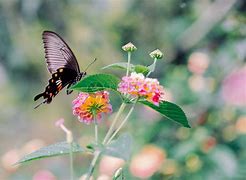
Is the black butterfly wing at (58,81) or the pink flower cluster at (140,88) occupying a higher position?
the black butterfly wing at (58,81)

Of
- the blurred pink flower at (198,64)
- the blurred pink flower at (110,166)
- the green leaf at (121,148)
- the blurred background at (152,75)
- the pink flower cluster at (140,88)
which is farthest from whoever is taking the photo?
the blurred pink flower at (198,64)

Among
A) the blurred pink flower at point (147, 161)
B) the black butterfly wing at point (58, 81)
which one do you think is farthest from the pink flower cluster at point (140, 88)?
the blurred pink flower at point (147, 161)

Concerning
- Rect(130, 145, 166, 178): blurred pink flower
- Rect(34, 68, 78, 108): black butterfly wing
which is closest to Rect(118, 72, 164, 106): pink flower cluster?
Rect(34, 68, 78, 108): black butterfly wing

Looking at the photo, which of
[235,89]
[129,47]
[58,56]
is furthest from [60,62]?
[235,89]

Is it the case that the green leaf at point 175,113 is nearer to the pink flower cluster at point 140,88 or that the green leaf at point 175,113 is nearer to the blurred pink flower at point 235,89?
the pink flower cluster at point 140,88

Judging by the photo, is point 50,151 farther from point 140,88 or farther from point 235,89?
point 235,89

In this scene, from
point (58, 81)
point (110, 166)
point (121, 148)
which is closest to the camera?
point (121, 148)

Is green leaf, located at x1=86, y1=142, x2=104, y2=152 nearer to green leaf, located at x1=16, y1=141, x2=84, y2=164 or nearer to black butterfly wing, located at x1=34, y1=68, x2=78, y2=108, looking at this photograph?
green leaf, located at x1=16, y1=141, x2=84, y2=164
